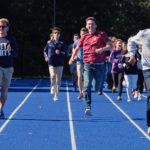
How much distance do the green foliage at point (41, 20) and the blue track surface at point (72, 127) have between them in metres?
24.3

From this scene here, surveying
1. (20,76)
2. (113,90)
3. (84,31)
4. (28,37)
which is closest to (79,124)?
(84,31)

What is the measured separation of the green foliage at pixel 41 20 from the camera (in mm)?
40594

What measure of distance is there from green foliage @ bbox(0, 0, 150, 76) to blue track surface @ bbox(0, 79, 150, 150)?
2426 cm

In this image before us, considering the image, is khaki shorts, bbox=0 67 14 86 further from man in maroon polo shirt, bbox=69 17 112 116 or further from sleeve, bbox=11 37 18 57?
man in maroon polo shirt, bbox=69 17 112 116

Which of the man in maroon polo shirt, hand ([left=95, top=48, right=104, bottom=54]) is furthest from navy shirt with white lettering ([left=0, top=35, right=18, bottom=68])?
hand ([left=95, top=48, right=104, bottom=54])

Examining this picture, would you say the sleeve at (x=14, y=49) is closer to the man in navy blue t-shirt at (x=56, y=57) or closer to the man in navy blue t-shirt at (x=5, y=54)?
the man in navy blue t-shirt at (x=5, y=54)

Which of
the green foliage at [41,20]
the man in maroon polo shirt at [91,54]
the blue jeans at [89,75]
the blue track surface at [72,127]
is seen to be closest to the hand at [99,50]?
the man in maroon polo shirt at [91,54]

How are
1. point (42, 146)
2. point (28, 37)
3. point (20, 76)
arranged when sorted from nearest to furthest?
point (42, 146)
point (20, 76)
point (28, 37)

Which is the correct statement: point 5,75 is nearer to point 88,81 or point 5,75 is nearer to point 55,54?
point 88,81

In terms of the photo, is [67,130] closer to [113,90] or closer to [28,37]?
[113,90]

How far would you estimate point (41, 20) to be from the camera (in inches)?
1875

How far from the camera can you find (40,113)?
13086 millimetres

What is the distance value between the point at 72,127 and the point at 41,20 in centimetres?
3771

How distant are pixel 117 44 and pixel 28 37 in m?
29.6
